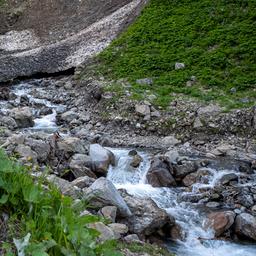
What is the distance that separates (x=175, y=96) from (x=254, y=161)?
5646 mm

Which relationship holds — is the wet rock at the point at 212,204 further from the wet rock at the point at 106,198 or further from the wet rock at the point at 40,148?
the wet rock at the point at 40,148

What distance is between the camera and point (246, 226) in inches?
368

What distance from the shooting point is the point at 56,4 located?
3397cm

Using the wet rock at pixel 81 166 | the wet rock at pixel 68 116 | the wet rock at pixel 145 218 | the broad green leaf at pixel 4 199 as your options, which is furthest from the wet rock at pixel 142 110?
the broad green leaf at pixel 4 199

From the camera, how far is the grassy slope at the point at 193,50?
763 inches

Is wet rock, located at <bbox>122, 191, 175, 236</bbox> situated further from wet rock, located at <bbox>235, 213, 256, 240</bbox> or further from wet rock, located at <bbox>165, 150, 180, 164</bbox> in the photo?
wet rock, located at <bbox>165, 150, 180, 164</bbox>

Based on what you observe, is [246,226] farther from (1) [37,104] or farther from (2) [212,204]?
(1) [37,104]

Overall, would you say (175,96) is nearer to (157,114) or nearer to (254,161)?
(157,114)

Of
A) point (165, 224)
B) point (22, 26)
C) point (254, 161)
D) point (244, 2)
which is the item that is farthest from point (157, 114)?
point (22, 26)

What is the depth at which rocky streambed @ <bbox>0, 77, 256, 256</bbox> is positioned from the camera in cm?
798

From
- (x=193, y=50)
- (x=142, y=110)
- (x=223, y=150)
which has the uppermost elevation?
(x=193, y=50)

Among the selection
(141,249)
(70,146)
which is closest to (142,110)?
(70,146)

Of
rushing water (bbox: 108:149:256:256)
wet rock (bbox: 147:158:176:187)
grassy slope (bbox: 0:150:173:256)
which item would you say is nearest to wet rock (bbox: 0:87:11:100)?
rushing water (bbox: 108:149:256:256)

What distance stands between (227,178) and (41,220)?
941 cm
